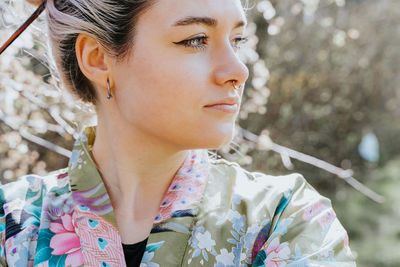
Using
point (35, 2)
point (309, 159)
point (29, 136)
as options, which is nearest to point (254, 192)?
point (35, 2)

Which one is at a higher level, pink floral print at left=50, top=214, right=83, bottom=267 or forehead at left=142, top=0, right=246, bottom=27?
forehead at left=142, top=0, right=246, bottom=27

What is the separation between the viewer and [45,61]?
2.06 metres

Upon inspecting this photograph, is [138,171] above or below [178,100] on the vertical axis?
below

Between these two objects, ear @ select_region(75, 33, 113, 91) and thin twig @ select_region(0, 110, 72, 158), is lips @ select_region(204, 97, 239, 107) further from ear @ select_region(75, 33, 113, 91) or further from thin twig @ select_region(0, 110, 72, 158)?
thin twig @ select_region(0, 110, 72, 158)

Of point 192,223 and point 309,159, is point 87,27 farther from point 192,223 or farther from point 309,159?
point 309,159

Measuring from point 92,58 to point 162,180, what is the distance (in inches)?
16.9

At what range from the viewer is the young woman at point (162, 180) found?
1.37m

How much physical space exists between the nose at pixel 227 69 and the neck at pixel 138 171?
0.28 meters

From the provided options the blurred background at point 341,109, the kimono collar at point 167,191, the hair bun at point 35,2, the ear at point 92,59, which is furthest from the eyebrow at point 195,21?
Result: the blurred background at point 341,109

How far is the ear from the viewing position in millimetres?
1550

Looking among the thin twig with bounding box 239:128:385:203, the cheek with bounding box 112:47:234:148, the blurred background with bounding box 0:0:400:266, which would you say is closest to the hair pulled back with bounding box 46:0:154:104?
the cheek with bounding box 112:47:234:148

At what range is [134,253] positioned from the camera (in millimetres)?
1444

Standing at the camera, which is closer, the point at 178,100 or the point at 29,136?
the point at 178,100

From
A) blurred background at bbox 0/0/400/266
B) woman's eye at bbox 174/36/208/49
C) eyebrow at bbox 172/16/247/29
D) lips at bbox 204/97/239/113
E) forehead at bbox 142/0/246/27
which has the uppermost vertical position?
forehead at bbox 142/0/246/27
